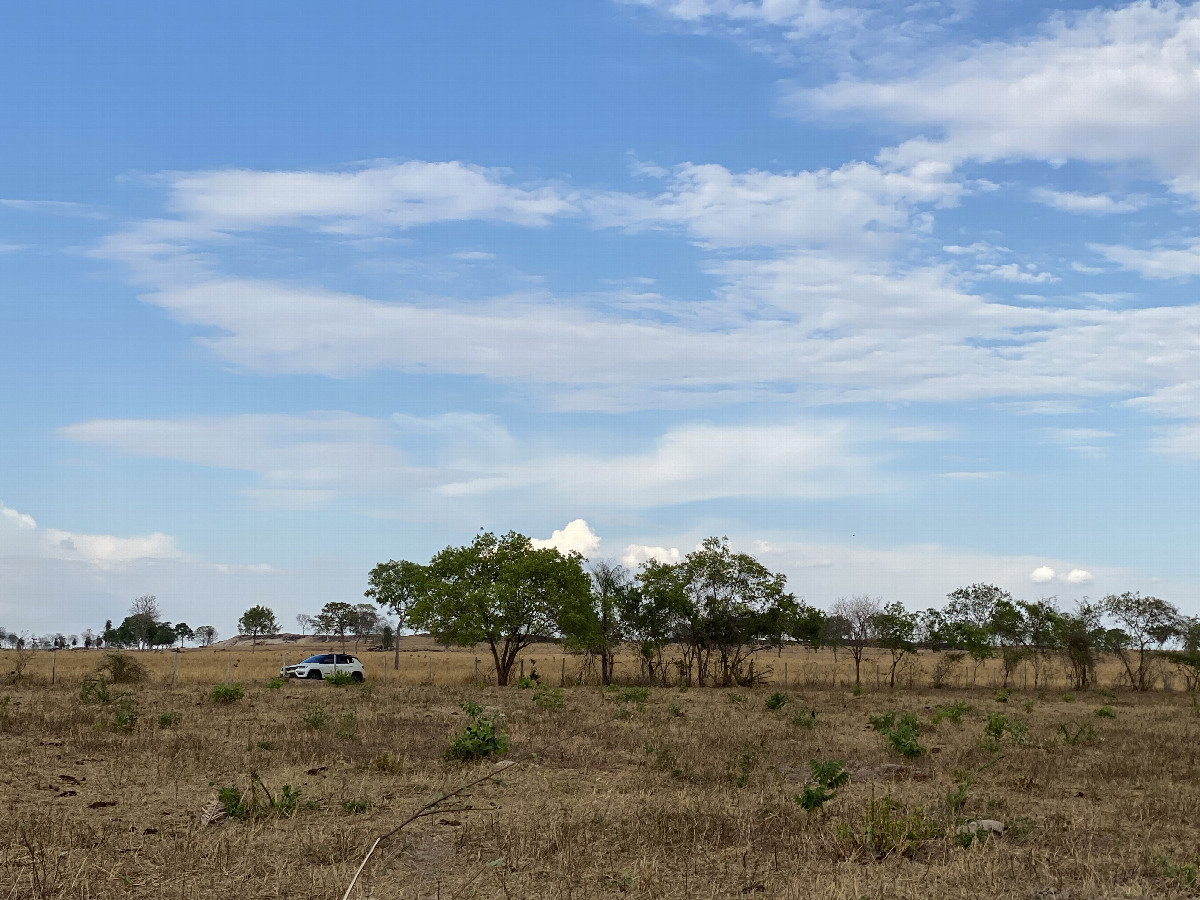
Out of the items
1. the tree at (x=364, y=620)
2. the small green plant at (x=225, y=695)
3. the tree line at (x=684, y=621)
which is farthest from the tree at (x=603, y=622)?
the tree at (x=364, y=620)

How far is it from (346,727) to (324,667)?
3115cm

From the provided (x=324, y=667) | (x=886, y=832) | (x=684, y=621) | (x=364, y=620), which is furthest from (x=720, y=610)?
(x=364, y=620)

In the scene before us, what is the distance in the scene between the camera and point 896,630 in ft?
171

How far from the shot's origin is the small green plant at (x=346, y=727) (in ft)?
58.9

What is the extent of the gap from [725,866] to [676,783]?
455cm

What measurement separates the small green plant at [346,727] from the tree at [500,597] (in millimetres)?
22245

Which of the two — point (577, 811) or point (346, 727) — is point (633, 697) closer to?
point (346, 727)

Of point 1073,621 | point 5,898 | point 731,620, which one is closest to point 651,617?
point 731,620

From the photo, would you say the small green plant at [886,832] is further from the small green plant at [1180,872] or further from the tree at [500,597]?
the tree at [500,597]

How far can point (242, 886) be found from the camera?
8.44 meters

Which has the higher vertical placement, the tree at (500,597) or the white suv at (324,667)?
the tree at (500,597)

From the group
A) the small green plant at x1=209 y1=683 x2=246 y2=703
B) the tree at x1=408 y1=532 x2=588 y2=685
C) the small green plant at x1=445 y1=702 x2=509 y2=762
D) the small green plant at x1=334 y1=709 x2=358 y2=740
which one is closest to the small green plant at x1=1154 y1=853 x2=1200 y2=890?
the small green plant at x1=445 y1=702 x2=509 y2=762

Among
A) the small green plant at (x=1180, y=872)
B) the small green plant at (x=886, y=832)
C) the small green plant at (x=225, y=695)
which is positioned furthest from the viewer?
the small green plant at (x=225, y=695)

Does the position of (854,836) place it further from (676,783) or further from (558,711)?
(558,711)
